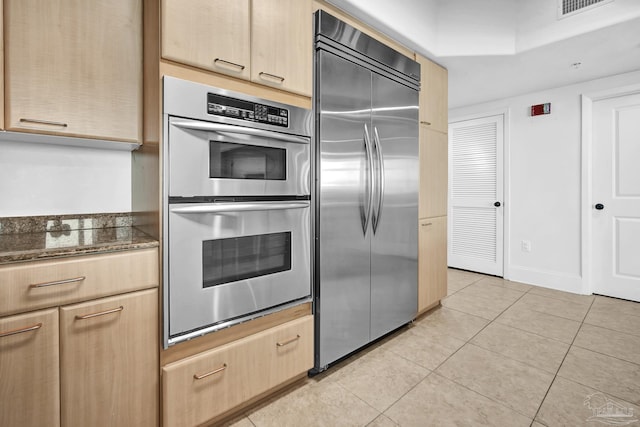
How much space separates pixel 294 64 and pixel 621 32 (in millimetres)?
2678

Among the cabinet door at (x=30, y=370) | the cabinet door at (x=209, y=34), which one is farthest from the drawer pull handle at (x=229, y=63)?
the cabinet door at (x=30, y=370)

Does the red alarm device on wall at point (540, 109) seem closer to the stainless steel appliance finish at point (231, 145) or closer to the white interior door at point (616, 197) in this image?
the white interior door at point (616, 197)

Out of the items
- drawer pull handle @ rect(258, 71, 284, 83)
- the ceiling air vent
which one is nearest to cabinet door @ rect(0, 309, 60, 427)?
drawer pull handle @ rect(258, 71, 284, 83)

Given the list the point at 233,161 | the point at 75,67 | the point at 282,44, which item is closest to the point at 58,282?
the point at 233,161

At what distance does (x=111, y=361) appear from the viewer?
1175mm

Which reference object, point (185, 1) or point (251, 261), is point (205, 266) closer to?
point (251, 261)

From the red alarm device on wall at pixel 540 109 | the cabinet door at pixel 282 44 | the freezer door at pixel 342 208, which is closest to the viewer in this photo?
the cabinet door at pixel 282 44

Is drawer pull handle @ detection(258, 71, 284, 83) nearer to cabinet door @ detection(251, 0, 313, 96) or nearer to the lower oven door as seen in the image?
cabinet door @ detection(251, 0, 313, 96)

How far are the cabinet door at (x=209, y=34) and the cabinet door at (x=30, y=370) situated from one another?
1.14 meters

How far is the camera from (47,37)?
Answer: 1.31 meters

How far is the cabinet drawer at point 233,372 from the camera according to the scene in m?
1.30

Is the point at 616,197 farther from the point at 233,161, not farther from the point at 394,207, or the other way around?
the point at 233,161

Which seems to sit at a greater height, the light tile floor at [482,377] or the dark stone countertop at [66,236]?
the dark stone countertop at [66,236]

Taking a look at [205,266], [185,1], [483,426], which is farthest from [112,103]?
[483,426]
